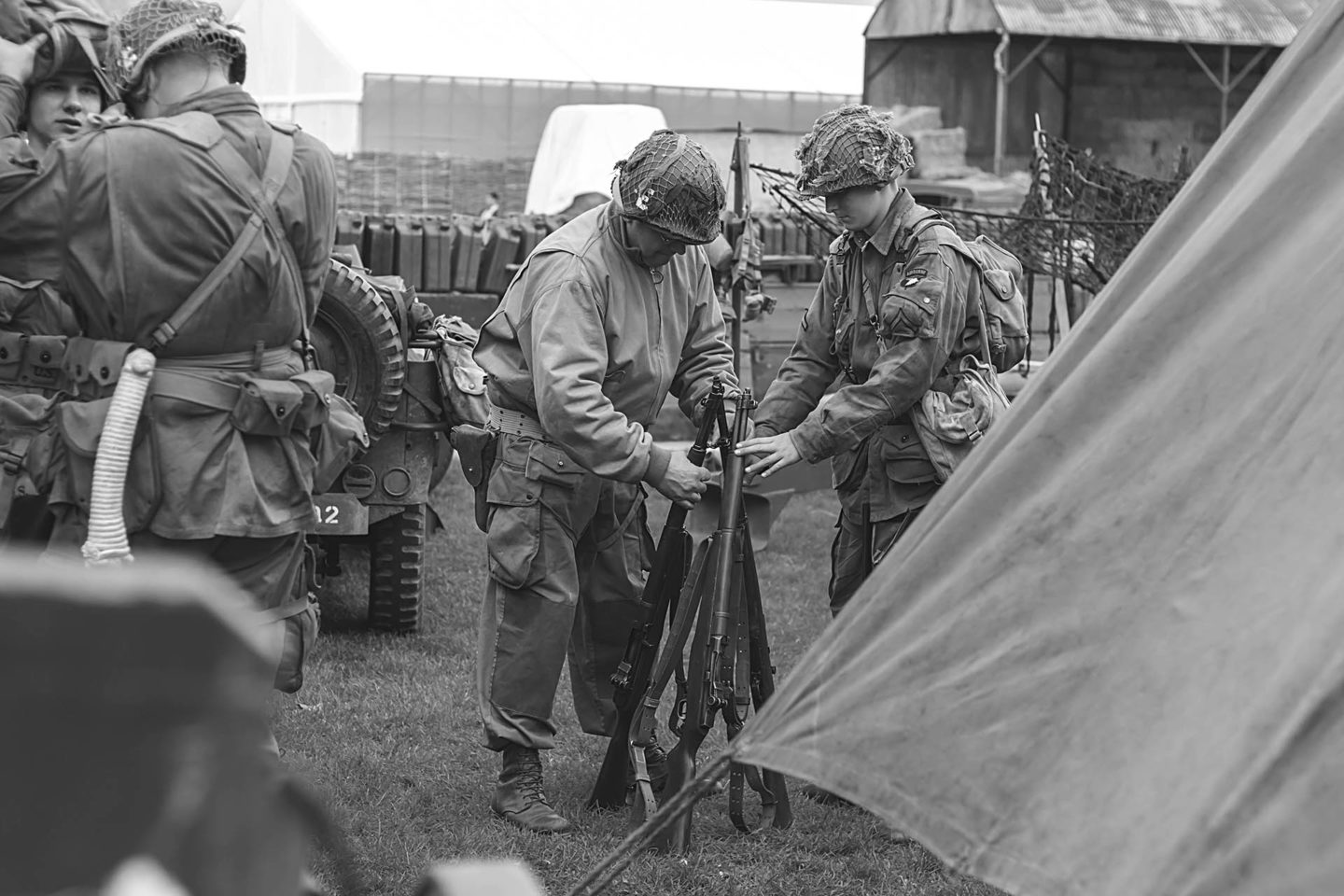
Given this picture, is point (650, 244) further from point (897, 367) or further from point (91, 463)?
point (91, 463)

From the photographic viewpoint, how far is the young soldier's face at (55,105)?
5.42 metres

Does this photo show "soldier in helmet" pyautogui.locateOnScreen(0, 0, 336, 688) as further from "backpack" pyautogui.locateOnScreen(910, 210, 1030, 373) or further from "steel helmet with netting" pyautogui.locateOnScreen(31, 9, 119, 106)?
"backpack" pyautogui.locateOnScreen(910, 210, 1030, 373)

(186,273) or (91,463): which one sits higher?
(186,273)

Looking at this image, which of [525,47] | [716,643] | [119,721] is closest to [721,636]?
[716,643]

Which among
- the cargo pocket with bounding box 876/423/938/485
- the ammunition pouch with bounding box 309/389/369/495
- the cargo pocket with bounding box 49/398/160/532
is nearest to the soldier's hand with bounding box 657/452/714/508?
the cargo pocket with bounding box 876/423/938/485

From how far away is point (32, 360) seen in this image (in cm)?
434

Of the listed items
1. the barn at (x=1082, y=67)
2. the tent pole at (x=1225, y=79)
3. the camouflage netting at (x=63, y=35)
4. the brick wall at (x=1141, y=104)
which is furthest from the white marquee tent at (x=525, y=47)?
the camouflage netting at (x=63, y=35)

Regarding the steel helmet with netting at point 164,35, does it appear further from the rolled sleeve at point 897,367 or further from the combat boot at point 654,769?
the combat boot at point 654,769

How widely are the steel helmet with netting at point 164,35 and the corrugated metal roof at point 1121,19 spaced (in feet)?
83.7

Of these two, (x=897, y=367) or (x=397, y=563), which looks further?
(x=397, y=563)

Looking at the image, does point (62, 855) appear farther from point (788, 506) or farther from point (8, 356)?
point (788, 506)

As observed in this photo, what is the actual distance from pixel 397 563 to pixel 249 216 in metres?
3.46

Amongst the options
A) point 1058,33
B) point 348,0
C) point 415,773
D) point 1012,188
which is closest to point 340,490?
point 415,773

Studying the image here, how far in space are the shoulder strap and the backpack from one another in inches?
77.4
